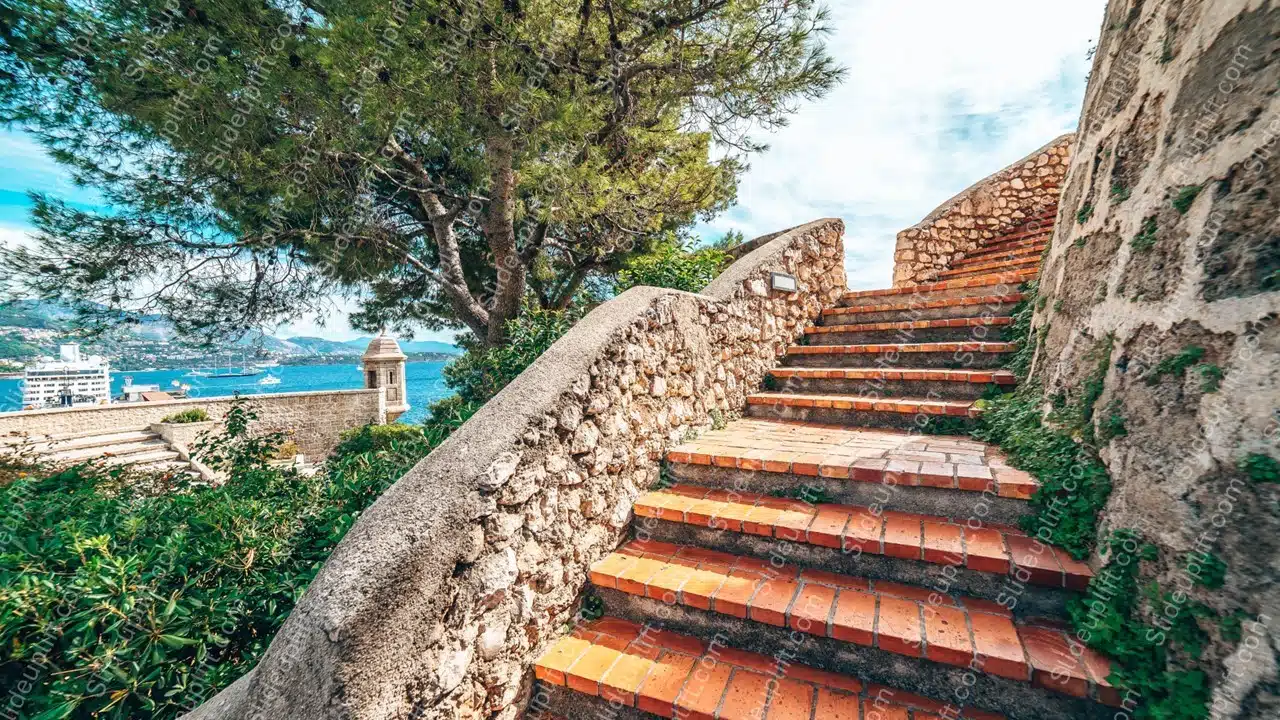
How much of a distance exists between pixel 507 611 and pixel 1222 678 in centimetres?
217

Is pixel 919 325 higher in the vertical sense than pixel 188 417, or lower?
higher

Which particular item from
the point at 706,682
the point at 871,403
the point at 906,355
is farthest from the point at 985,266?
the point at 706,682

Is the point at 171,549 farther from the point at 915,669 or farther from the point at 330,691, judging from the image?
the point at 915,669

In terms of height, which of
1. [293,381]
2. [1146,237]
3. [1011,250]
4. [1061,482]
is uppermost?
[1011,250]

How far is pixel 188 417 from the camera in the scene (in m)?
12.3

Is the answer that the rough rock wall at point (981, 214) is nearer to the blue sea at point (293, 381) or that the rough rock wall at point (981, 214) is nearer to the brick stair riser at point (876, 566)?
the brick stair riser at point (876, 566)

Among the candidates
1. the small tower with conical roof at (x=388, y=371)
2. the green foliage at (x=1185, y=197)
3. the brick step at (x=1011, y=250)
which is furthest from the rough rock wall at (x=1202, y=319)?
the small tower with conical roof at (x=388, y=371)

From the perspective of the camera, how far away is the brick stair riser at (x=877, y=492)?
2.16 metres

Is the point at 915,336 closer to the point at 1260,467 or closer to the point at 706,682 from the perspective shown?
the point at 1260,467

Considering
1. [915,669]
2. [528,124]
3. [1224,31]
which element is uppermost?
[528,124]

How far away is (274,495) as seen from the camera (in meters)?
3.37

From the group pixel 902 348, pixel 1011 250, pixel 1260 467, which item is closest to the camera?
pixel 1260 467

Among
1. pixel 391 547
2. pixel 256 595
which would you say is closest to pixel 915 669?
pixel 391 547

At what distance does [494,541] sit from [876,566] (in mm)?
1685
